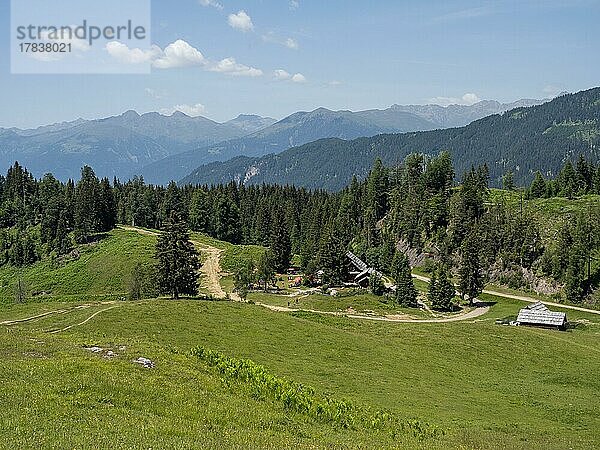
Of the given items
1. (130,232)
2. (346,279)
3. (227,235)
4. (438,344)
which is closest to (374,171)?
(227,235)

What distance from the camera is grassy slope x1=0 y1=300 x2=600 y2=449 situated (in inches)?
841

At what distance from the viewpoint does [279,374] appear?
1532 inches

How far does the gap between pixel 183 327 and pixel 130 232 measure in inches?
3831

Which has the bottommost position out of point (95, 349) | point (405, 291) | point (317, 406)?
point (405, 291)

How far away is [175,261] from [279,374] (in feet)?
126

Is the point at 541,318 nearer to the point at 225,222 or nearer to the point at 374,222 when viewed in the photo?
the point at 374,222

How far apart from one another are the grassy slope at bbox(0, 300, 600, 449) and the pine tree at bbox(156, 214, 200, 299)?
13.9 meters

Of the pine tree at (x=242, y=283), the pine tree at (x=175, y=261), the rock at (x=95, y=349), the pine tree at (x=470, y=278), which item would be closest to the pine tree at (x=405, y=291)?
the pine tree at (x=470, y=278)

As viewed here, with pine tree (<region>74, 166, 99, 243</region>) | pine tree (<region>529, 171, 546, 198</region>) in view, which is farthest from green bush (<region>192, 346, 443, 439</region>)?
pine tree (<region>529, 171, 546, 198</region>)

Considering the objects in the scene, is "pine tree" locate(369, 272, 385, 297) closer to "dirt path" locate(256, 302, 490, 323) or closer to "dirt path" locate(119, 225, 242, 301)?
"dirt path" locate(256, 302, 490, 323)

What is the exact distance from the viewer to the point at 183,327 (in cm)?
5066

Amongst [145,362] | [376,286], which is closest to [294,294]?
[376,286]

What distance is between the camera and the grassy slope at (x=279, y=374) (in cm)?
2136

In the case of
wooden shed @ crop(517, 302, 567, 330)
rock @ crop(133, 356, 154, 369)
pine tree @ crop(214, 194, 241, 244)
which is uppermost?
pine tree @ crop(214, 194, 241, 244)
